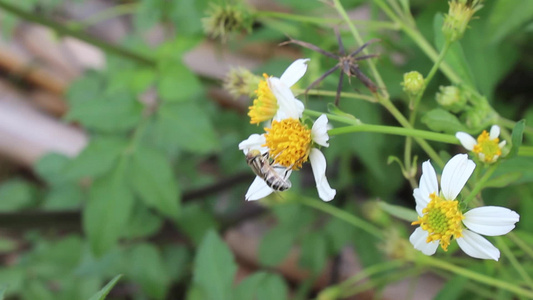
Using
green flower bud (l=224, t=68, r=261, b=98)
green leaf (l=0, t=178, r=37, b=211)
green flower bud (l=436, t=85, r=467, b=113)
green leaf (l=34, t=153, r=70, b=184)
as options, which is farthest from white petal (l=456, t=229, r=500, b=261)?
green leaf (l=0, t=178, r=37, b=211)

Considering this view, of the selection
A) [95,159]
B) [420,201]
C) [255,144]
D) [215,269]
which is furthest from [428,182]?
[95,159]

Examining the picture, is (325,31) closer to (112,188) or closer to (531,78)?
(531,78)

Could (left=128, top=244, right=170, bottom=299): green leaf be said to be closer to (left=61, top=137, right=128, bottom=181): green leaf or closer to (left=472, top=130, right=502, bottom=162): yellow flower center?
(left=61, top=137, right=128, bottom=181): green leaf

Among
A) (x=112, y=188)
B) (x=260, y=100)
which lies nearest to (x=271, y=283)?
(x=260, y=100)

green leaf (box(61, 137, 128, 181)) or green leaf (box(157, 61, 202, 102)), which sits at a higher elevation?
green leaf (box(157, 61, 202, 102))

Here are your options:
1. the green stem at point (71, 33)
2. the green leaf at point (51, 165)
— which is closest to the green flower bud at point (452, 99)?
the green stem at point (71, 33)

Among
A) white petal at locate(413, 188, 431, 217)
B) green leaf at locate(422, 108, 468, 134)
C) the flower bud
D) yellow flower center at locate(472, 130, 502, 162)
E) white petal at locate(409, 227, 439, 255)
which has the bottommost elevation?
white petal at locate(409, 227, 439, 255)
